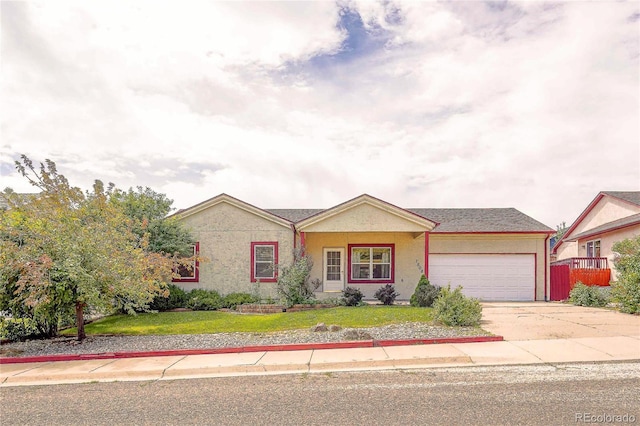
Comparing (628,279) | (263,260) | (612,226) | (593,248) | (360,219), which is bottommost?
(628,279)

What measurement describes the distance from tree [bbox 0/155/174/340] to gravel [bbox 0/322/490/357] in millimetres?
749

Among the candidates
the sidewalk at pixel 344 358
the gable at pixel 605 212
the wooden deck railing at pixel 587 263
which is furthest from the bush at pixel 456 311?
the gable at pixel 605 212

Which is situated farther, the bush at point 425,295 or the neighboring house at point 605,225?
the neighboring house at point 605,225

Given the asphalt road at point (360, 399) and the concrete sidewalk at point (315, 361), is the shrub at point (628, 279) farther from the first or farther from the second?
the asphalt road at point (360, 399)

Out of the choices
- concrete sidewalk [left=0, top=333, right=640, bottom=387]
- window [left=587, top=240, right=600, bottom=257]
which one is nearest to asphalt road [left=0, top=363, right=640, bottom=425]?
concrete sidewalk [left=0, top=333, right=640, bottom=387]

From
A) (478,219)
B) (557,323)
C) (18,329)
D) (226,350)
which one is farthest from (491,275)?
(18,329)

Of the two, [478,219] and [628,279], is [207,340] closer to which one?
[628,279]

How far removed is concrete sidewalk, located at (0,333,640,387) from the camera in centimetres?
858

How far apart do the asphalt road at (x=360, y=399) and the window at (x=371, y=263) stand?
42.1ft

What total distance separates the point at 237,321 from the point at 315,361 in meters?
5.76

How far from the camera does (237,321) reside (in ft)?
46.3

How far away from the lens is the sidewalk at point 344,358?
8594mm

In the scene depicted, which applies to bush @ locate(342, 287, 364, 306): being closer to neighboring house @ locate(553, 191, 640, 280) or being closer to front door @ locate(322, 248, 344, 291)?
front door @ locate(322, 248, 344, 291)

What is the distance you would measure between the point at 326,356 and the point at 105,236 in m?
6.69
